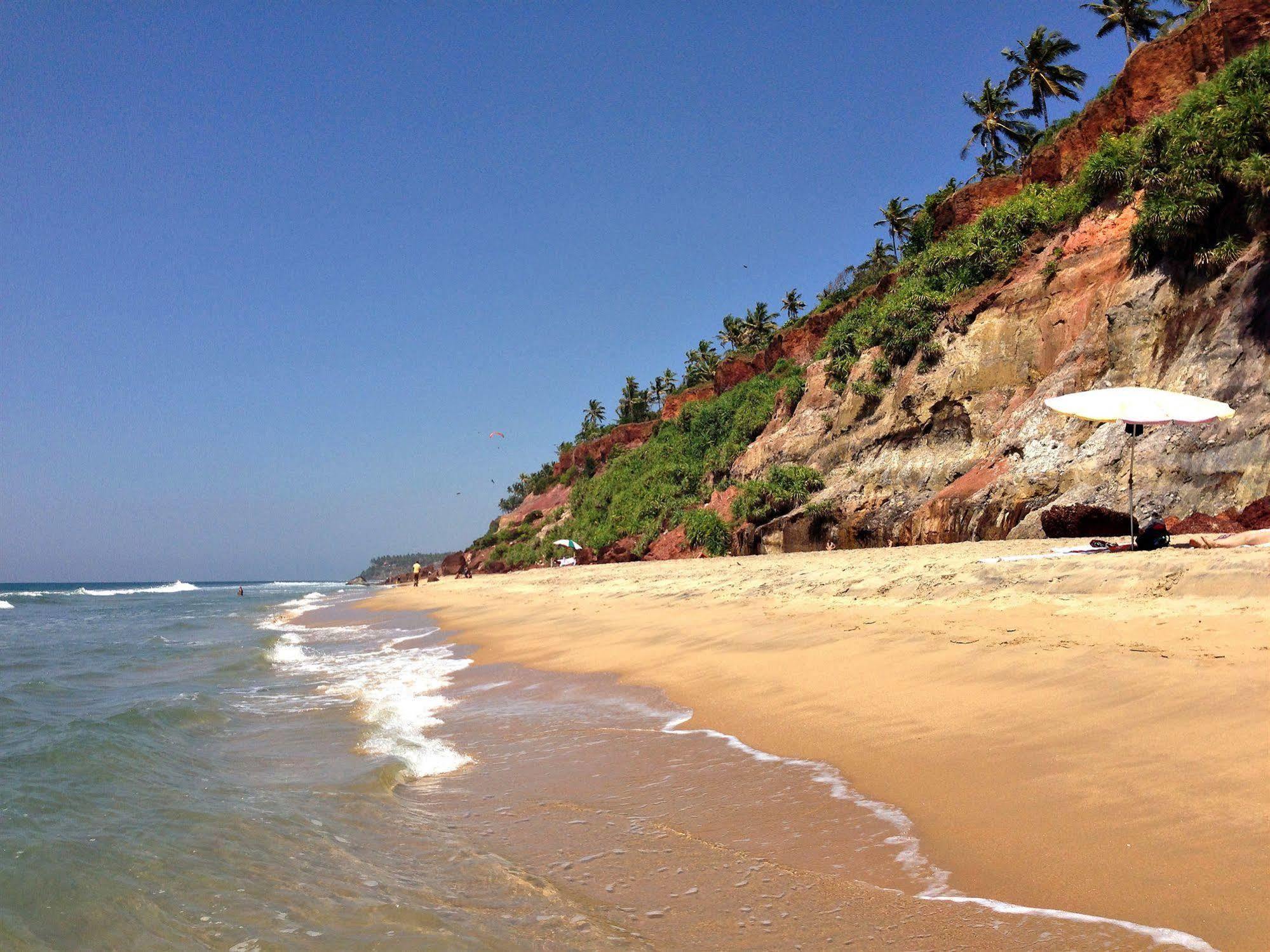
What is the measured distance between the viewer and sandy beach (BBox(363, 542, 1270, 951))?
9.76 feet

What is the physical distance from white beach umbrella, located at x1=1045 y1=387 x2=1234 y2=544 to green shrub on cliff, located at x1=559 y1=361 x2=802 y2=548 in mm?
22869

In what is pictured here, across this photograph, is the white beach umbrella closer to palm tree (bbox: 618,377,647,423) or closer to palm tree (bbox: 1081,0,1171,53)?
palm tree (bbox: 1081,0,1171,53)

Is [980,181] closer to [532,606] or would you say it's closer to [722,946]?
[532,606]

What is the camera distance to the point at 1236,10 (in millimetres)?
21125

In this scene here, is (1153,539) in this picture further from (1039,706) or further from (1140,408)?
(1039,706)

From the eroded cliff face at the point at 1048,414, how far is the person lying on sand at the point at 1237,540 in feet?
13.4

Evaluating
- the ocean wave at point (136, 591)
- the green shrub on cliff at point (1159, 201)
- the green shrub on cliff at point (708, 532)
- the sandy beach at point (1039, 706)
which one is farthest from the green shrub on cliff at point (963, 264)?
the ocean wave at point (136, 591)

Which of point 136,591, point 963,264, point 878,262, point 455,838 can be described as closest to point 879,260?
point 878,262

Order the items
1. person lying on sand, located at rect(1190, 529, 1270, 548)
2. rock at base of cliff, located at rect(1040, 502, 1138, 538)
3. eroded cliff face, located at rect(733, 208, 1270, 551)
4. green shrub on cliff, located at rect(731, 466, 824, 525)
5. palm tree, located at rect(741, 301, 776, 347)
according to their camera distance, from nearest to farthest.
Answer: person lying on sand, located at rect(1190, 529, 1270, 548) < rock at base of cliff, located at rect(1040, 502, 1138, 538) < eroded cliff face, located at rect(733, 208, 1270, 551) < green shrub on cliff, located at rect(731, 466, 824, 525) < palm tree, located at rect(741, 301, 776, 347)

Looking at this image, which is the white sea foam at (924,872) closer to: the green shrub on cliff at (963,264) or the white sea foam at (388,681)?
the white sea foam at (388,681)

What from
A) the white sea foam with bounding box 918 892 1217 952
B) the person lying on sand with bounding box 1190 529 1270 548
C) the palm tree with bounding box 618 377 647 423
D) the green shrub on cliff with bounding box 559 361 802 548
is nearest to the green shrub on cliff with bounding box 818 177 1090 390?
the green shrub on cliff with bounding box 559 361 802 548

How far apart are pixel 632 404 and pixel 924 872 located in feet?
255

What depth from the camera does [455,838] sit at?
171 inches

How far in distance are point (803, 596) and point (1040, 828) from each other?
7.57 metres
